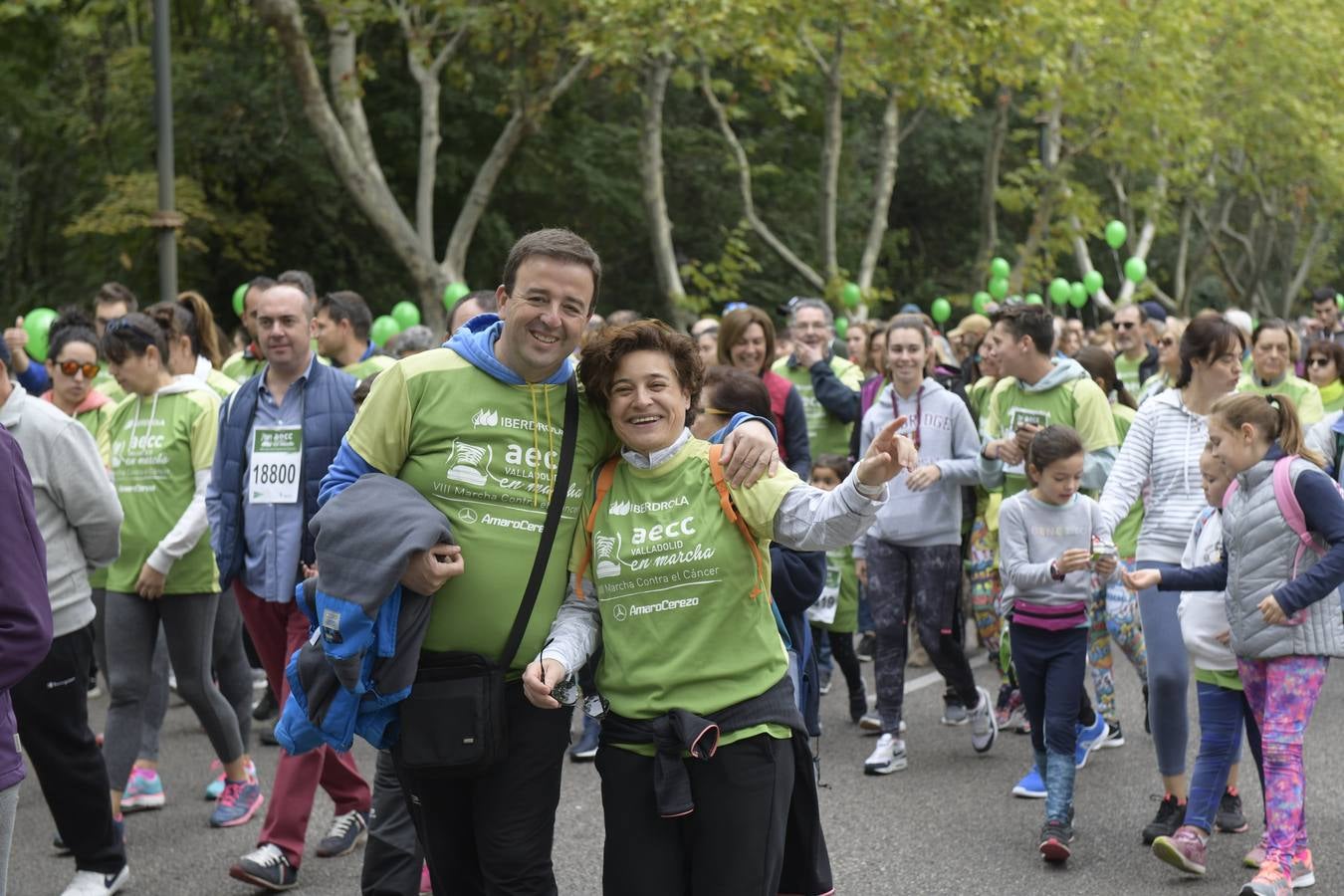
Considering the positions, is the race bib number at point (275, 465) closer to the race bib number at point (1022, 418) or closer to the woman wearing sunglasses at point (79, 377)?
the woman wearing sunglasses at point (79, 377)

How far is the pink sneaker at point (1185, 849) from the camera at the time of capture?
5.75m

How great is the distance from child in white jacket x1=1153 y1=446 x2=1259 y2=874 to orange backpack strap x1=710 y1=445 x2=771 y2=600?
101 inches

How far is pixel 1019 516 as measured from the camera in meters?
6.69

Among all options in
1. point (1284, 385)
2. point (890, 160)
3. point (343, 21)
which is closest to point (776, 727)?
point (1284, 385)

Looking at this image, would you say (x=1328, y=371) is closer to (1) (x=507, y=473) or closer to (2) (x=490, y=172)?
(1) (x=507, y=473)

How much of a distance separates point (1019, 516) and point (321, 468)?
2795mm

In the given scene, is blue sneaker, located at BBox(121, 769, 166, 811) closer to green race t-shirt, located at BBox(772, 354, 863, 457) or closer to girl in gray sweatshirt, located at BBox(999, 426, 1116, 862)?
girl in gray sweatshirt, located at BBox(999, 426, 1116, 862)

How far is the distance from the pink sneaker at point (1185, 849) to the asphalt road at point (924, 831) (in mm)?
78

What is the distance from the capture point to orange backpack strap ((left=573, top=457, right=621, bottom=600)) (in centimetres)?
381

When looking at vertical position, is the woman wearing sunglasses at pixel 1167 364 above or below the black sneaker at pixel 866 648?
above

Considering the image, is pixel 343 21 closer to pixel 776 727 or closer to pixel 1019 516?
pixel 1019 516

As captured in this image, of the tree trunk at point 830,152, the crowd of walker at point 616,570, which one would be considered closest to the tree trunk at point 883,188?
the tree trunk at point 830,152

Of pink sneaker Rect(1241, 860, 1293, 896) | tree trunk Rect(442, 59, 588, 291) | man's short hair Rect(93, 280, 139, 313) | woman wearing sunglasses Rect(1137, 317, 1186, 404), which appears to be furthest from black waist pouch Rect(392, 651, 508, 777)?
tree trunk Rect(442, 59, 588, 291)

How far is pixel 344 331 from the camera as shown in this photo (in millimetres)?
8555
